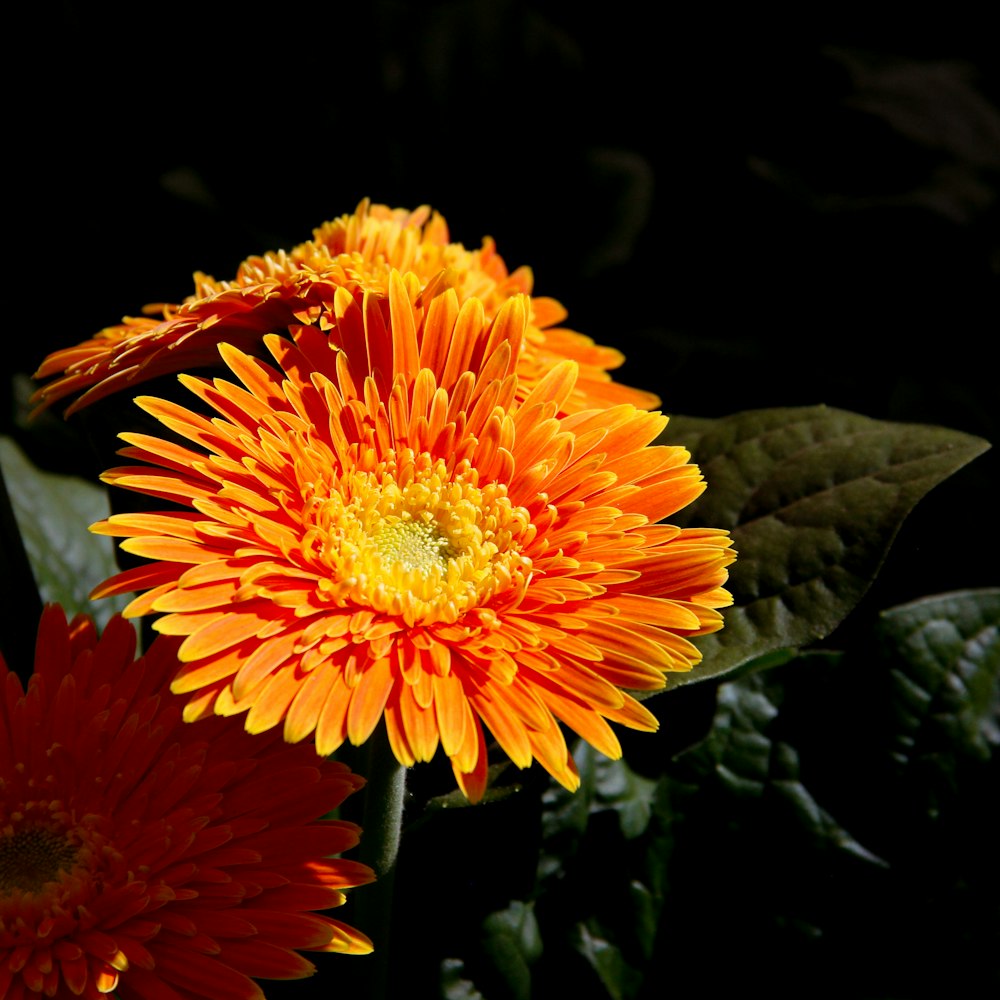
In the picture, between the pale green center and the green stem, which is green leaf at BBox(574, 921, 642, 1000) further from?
the pale green center

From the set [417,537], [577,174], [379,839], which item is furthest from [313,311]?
[577,174]

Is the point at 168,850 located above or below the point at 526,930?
above

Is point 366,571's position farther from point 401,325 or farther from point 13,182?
point 13,182

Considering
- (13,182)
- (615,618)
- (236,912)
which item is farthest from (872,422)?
(13,182)

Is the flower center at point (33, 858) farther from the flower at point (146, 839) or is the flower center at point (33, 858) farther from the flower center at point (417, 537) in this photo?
the flower center at point (417, 537)

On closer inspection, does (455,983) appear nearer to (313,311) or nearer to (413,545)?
(413,545)

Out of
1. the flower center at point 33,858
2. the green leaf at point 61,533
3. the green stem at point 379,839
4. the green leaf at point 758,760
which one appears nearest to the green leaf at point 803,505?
the green leaf at point 758,760

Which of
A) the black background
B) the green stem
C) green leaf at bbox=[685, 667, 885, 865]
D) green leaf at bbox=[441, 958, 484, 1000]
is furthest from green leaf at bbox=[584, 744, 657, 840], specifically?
the black background
